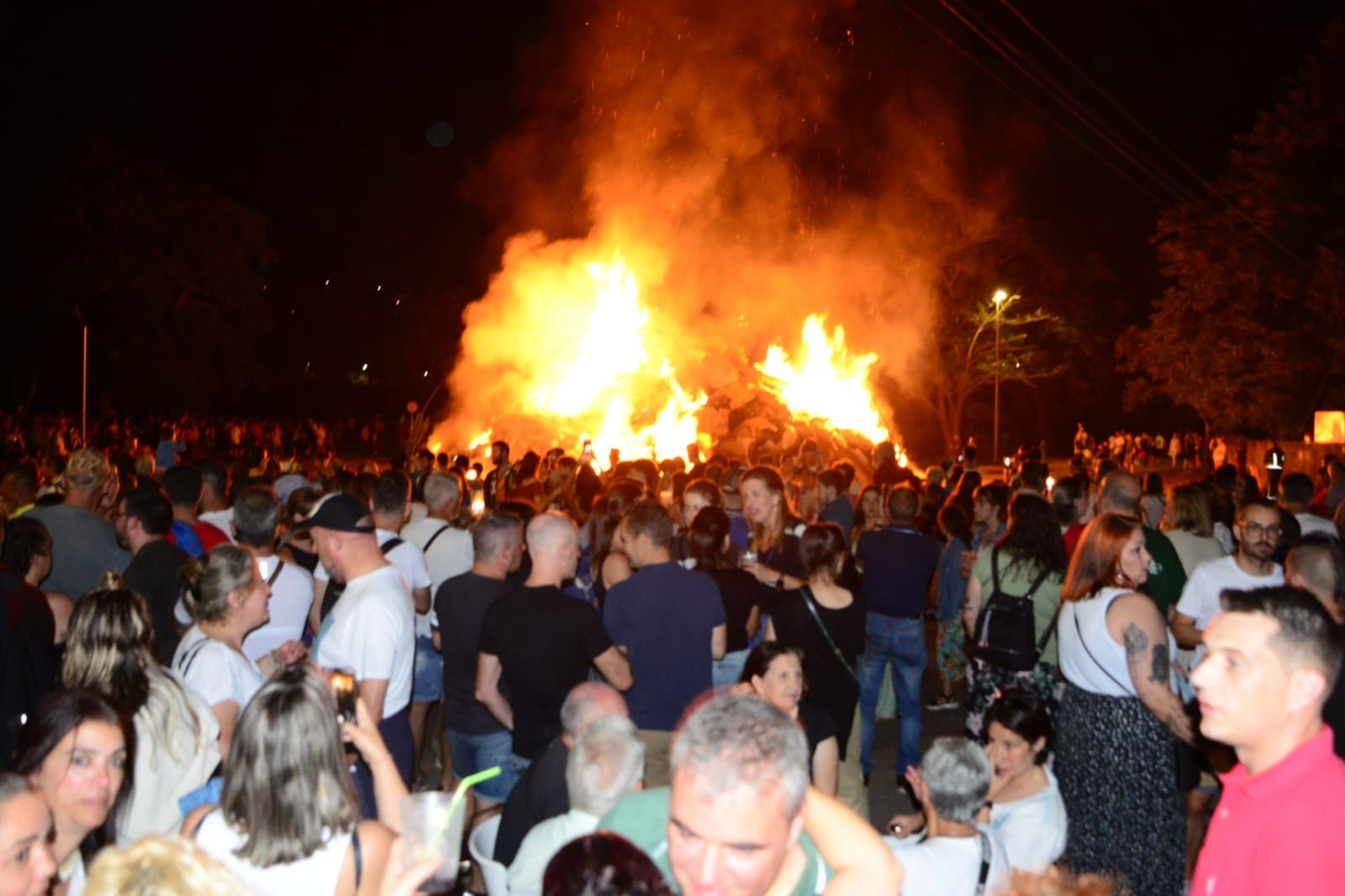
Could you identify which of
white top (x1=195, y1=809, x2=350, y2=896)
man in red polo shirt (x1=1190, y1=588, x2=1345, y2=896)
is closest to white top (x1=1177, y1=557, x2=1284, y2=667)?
man in red polo shirt (x1=1190, y1=588, x2=1345, y2=896)

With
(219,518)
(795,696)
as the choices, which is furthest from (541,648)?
(219,518)

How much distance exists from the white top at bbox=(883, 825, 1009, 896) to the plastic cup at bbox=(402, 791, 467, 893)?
1.36 metres

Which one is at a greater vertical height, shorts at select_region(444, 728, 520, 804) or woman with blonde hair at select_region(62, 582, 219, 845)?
woman with blonde hair at select_region(62, 582, 219, 845)

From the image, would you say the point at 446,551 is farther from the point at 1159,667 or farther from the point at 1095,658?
the point at 1159,667

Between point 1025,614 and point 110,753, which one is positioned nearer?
point 110,753

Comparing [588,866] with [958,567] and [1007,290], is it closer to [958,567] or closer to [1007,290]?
[958,567]

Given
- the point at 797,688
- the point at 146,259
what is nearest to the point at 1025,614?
the point at 797,688

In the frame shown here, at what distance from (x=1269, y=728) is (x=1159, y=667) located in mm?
2320

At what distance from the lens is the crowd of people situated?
268 cm

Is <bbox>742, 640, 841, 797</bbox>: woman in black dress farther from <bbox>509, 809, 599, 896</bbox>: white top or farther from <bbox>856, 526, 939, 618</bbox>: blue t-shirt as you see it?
<bbox>856, 526, 939, 618</bbox>: blue t-shirt

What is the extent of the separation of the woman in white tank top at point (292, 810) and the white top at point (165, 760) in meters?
0.86

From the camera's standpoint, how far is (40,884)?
9.03 ft

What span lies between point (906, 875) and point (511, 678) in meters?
2.31

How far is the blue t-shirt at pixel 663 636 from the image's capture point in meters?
5.64
